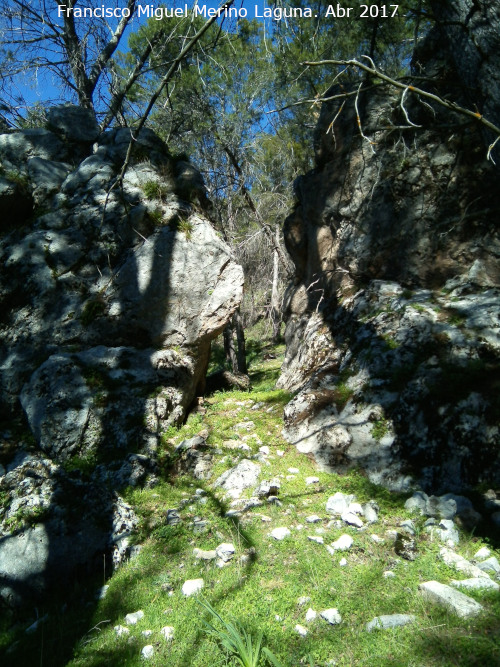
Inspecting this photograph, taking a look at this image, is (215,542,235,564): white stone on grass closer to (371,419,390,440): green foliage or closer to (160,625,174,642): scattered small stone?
(160,625,174,642): scattered small stone

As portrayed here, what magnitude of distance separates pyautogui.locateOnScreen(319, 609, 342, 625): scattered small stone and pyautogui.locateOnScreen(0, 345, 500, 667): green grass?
1.2 inches

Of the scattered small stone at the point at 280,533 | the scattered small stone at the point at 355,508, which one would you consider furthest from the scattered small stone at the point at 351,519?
the scattered small stone at the point at 280,533

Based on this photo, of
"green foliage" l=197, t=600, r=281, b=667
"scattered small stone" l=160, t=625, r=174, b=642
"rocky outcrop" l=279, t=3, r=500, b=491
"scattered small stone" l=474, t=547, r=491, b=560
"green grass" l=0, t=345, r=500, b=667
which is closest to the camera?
"green foliage" l=197, t=600, r=281, b=667

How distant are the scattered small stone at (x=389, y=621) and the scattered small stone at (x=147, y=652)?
116 centimetres

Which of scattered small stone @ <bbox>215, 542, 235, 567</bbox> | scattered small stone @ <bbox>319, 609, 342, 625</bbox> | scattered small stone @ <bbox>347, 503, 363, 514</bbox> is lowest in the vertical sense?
scattered small stone @ <bbox>215, 542, 235, 567</bbox>

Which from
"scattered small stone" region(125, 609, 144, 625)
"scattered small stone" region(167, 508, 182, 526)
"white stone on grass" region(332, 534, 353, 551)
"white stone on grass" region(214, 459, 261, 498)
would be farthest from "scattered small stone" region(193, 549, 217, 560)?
"white stone on grass" region(332, 534, 353, 551)

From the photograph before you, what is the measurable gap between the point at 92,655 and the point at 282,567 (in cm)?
120

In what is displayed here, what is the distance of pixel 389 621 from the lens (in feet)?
7.32

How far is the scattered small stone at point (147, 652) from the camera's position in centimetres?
227

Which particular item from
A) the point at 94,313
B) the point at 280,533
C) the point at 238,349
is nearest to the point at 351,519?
the point at 280,533

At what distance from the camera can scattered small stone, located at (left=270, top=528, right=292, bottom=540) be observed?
3.12m

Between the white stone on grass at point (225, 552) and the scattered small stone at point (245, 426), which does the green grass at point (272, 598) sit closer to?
the white stone on grass at point (225, 552)

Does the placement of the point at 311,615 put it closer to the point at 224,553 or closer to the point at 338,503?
the point at 224,553

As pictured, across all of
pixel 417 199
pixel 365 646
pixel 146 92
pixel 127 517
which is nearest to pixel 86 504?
pixel 127 517
